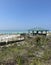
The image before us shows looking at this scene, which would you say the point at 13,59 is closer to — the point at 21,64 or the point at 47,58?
the point at 21,64

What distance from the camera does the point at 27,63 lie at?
30.9 feet

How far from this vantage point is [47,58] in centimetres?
1052

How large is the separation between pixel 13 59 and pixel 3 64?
110cm

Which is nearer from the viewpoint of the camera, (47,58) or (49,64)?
(49,64)

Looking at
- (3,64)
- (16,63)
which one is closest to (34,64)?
(16,63)

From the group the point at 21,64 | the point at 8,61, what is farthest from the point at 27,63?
the point at 8,61

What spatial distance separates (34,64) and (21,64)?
0.83 m

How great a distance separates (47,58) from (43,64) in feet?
5.51

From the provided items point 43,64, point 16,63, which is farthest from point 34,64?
point 16,63

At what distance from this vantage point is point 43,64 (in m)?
8.91

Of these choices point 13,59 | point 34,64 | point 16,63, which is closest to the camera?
point 34,64

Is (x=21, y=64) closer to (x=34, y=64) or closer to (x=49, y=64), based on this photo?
(x=34, y=64)

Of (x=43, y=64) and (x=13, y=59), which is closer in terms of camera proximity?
(x=43, y=64)

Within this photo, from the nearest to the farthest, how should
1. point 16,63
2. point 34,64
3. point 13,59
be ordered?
1. point 34,64
2. point 16,63
3. point 13,59
